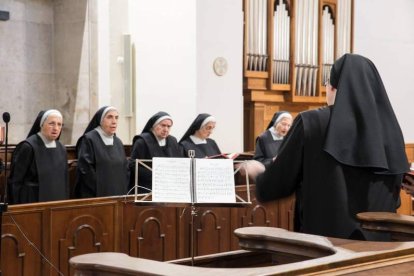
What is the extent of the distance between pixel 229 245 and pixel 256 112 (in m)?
4.85

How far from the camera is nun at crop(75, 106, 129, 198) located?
6.84 m

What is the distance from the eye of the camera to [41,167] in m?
6.64

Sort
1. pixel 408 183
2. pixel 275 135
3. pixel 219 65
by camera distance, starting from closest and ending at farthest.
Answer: pixel 408 183, pixel 275 135, pixel 219 65

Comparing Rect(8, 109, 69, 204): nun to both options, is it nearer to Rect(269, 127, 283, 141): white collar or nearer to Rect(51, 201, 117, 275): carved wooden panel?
Rect(51, 201, 117, 275): carved wooden panel

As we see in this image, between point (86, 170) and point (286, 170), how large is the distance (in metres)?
4.42

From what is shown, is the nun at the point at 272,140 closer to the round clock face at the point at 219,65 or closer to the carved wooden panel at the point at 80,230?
the round clock face at the point at 219,65

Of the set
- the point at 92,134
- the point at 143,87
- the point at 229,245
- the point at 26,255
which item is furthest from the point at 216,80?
the point at 26,255

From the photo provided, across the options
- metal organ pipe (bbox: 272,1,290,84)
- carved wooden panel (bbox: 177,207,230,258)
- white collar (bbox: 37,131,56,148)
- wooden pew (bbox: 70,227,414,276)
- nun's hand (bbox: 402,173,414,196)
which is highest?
metal organ pipe (bbox: 272,1,290,84)

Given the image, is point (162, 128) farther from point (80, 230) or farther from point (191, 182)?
point (191, 182)

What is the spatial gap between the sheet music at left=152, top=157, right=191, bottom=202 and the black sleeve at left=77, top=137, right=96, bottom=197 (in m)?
3.30

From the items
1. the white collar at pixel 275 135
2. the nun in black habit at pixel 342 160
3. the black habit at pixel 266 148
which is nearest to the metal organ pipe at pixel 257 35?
the white collar at pixel 275 135

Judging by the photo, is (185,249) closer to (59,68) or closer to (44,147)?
(44,147)

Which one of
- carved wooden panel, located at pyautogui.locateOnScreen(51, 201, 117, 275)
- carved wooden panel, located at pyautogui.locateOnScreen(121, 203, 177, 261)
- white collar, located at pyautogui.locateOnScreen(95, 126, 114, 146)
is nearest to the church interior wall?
white collar, located at pyautogui.locateOnScreen(95, 126, 114, 146)

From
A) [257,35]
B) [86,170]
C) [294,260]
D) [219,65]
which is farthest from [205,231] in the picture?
[257,35]
